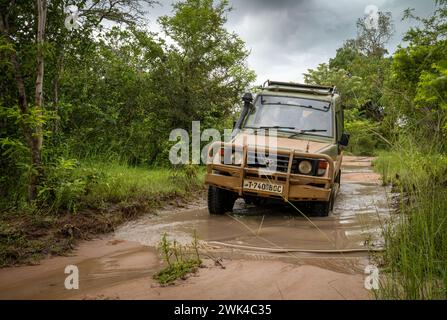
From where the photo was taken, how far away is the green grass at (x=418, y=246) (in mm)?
2842

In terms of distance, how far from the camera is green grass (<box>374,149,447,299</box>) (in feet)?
9.32

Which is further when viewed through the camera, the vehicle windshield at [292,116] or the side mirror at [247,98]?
the side mirror at [247,98]

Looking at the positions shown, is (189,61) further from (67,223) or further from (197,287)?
(197,287)

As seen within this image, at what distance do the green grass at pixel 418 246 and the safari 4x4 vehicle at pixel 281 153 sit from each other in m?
1.71

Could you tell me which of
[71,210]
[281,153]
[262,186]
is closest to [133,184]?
[71,210]

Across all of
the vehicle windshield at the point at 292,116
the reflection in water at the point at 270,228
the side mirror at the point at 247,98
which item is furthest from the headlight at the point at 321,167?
the side mirror at the point at 247,98

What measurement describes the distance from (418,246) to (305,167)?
3073mm

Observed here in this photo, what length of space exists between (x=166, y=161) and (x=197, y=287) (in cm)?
776

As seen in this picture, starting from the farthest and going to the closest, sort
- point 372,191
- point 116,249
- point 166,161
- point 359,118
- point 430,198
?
point 359,118
point 166,161
point 372,191
point 116,249
point 430,198

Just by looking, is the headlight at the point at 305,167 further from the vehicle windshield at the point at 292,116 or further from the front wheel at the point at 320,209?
the vehicle windshield at the point at 292,116

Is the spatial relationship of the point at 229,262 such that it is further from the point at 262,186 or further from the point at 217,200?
the point at 217,200

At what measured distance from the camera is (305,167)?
6.12 metres

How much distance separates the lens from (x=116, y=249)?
15.4ft
